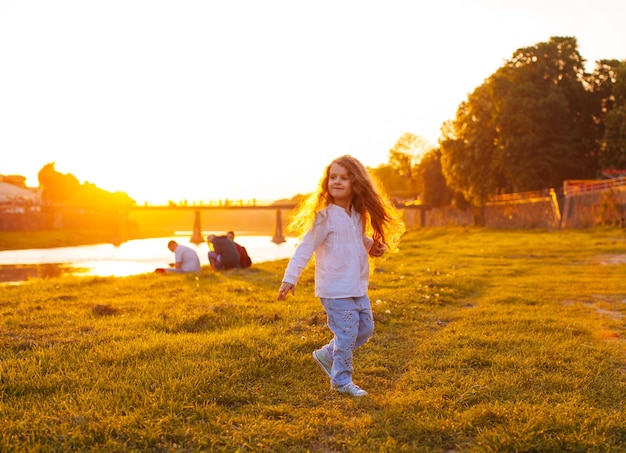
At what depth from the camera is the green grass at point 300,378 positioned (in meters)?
3.38

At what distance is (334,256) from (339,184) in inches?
24.0

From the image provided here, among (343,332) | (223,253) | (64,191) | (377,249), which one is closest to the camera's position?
(343,332)

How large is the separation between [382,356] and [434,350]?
59 cm

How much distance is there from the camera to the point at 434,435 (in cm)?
348

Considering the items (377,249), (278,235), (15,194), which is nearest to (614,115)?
(377,249)

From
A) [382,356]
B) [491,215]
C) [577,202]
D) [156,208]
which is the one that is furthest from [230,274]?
[156,208]

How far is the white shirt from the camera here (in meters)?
4.42

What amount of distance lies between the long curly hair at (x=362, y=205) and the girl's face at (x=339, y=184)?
4 cm

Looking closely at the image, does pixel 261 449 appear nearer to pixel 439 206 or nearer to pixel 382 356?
pixel 382 356

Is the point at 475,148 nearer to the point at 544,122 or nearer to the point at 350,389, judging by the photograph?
the point at 544,122

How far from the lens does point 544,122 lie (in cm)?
4169

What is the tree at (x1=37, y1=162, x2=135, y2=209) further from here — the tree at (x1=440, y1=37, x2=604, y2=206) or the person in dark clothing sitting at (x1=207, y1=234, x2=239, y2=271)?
the person in dark clothing sitting at (x1=207, y1=234, x2=239, y2=271)

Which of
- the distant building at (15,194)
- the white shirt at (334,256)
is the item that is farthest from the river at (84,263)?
the distant building at (15,194)

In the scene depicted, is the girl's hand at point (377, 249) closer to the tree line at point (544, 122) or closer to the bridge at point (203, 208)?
the tree line at point (544, 122)
